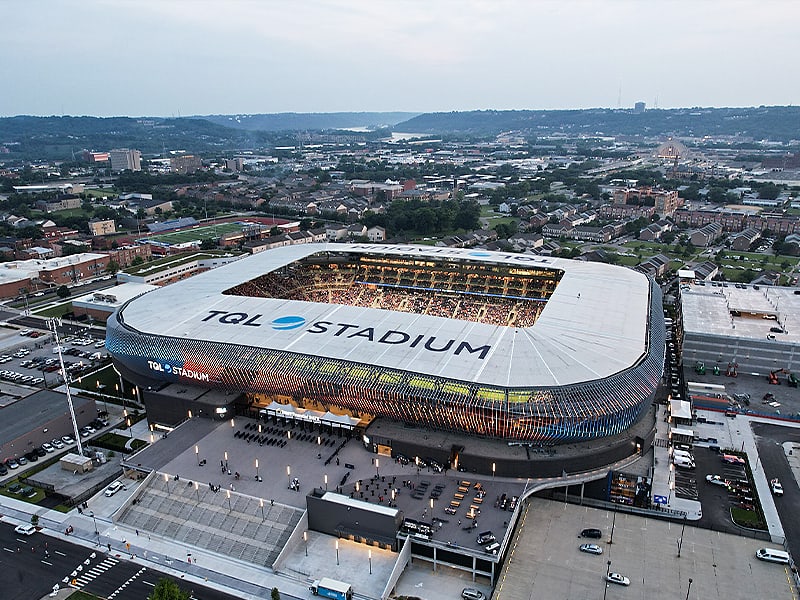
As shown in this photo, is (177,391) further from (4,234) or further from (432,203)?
(432,203)

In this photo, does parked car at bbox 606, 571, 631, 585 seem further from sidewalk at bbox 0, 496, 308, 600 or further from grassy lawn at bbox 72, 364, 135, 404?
grassy lawn at bbox 72, 364, 135, 404

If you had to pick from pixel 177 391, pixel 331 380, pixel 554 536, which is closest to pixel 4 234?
pixel 177 391

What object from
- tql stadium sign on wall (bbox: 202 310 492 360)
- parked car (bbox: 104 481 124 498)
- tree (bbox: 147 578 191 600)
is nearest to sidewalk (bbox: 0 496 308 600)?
parked car (bbox: 104 481 124 498)

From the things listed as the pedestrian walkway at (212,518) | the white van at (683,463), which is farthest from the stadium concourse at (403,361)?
the pedestrian walkway at (212,518)

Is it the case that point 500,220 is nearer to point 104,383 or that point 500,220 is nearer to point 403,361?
point 403,361

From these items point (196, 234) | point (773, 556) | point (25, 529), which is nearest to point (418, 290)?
point (773, 556)
